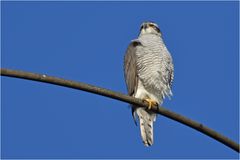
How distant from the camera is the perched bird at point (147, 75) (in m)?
7.97

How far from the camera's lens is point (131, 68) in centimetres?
830

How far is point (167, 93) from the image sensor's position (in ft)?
27.5

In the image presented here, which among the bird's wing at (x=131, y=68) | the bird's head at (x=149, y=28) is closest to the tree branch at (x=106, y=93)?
the bird's wing at (x=131, y=68)

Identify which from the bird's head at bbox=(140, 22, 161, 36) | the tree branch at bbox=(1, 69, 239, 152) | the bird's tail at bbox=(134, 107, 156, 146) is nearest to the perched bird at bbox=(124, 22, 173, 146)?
the bird's tail at bbox=(134, 107, 156, 146)

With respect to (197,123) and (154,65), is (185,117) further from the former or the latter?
(154,65)

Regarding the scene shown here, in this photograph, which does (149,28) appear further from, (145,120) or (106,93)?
(106,93)

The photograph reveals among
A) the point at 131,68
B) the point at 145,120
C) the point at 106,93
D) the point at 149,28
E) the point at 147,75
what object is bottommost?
the point at 106,93

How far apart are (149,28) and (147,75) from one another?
195 centimetres

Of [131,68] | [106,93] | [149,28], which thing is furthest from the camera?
[149,28]

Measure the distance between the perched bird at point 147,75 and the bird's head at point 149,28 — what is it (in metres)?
1.27

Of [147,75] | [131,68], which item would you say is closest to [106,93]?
[147,75]

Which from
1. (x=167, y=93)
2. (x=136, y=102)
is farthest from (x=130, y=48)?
(x=136, y=102)

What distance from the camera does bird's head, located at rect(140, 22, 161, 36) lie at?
979cm

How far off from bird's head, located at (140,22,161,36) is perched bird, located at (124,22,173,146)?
4.17 feet
